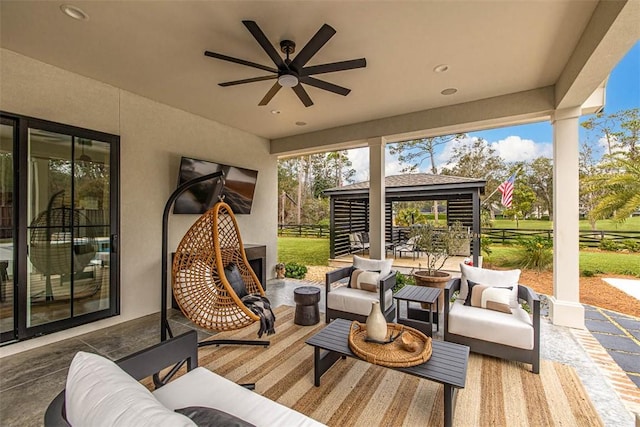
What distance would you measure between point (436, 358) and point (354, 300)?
158 cm

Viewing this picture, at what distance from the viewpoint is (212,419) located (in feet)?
3.99

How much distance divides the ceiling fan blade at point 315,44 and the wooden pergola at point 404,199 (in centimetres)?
636

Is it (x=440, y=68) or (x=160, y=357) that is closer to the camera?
(x=160, y=357)

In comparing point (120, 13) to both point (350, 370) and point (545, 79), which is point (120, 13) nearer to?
point (350, 370)

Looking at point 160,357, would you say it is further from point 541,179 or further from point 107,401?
point 541,179

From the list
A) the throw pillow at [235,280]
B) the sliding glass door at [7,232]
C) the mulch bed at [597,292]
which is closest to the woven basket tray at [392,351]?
the throw pillow at [235,280]

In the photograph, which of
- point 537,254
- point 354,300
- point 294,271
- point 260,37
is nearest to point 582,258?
point 537,254

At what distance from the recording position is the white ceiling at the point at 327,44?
2477 millimetres

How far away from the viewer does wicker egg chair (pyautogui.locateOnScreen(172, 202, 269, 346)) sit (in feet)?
9.02

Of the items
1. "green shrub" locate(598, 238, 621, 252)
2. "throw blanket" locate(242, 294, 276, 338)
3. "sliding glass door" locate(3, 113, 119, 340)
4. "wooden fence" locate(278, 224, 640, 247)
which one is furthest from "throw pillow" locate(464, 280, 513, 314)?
"green shrub" locate(598, 238, 621, 252)

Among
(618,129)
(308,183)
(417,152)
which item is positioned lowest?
(308,183)

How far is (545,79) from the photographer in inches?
147

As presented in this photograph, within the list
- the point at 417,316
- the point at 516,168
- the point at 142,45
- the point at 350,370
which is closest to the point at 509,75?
the point at 417,316

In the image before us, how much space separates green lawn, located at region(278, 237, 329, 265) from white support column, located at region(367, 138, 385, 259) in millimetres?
4447
